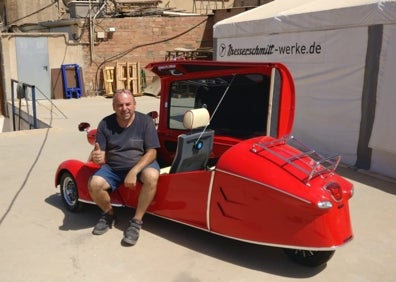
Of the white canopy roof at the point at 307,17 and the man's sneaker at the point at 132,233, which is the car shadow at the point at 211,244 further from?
the white canopy roof at the point at 307,17

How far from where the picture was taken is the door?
683 inches

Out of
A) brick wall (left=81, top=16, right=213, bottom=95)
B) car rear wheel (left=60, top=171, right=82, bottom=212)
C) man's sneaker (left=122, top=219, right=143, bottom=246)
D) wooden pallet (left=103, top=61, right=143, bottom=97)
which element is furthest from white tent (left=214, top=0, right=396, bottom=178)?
brick wall (left=81, top=16, right=213, bottom=95)

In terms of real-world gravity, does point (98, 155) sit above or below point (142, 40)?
below

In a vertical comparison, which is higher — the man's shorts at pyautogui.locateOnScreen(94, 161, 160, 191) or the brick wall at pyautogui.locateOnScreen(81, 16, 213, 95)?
the brick wall at pyautogui.locateOnScreen(81, 16, 213, 95)

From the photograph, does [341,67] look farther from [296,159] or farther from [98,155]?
[98,155]

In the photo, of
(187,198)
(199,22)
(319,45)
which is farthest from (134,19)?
(187,198)

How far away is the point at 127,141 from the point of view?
4.43 metres

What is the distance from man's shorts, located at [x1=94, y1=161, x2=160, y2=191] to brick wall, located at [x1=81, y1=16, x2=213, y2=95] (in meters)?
15.0

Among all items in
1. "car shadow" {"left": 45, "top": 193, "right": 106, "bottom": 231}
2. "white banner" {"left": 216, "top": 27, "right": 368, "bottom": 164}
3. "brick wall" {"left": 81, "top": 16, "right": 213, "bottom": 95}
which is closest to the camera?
"car shadow" {"left": 45, "top": 193, "right": 106, "bottom": 231}

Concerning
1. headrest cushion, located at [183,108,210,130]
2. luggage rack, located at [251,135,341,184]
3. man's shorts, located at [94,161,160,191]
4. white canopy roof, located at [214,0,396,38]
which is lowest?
man's shorts, located at [94,161,160,191]

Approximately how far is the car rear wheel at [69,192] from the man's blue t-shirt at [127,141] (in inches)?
32.1

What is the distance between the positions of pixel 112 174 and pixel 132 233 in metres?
0.62

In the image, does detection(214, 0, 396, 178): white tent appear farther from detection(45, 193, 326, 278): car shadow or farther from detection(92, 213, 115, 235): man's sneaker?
detection(92, 213, 115, 235): man's sneaker

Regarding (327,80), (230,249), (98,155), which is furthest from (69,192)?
(327,80)
